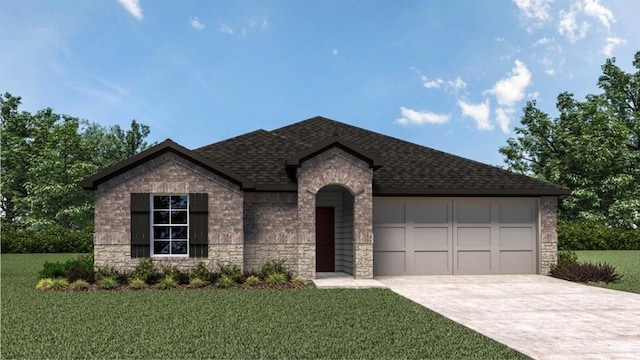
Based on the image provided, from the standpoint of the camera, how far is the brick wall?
16000 mm

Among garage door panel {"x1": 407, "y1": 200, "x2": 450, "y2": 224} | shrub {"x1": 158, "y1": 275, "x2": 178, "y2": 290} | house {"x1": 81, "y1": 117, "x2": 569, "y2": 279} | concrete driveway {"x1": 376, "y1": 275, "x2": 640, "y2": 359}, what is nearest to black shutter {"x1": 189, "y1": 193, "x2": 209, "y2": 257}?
house {"x1": 81, "y1": 117, "x2": 569, "y2": 279}

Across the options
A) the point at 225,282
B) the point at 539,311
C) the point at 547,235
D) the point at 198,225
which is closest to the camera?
the point at 539,311

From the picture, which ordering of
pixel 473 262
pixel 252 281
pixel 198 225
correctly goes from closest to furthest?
pixel 252 281 < pixel 198 225 < pixel 473 262

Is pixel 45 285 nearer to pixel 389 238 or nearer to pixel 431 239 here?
pixel 389 238

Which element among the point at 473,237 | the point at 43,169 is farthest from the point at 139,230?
the point at 43,169

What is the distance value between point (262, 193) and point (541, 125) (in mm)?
31060

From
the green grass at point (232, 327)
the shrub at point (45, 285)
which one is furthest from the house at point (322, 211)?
the green grass at point (232, 327)

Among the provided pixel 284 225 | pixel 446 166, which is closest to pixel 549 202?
pixel 446 166

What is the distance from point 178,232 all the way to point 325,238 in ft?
17.1

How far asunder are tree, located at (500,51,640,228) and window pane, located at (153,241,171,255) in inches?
1202

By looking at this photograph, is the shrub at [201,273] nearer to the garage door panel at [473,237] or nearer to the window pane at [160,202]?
the window pane at [160,202]

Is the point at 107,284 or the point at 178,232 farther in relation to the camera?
the point at 178,232

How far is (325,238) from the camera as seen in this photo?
62.7 ft

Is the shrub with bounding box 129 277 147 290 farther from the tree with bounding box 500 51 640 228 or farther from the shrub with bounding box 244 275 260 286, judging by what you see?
A: the tree with bounding box 500 51 640 228
